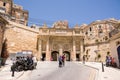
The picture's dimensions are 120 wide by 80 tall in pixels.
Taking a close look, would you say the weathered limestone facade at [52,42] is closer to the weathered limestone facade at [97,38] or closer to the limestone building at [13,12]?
the weathered limestone facade at [97,38]

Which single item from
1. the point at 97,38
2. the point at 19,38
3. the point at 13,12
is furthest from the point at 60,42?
the point at 13,12

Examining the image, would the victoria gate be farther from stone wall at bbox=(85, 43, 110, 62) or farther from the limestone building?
the limestone building

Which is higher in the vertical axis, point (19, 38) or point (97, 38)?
point (97, 38)

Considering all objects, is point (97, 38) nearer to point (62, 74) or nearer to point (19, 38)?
point (19, 38)

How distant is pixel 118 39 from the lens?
13977 mm

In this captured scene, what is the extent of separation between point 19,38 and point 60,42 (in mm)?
10971

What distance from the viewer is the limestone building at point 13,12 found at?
44.5m

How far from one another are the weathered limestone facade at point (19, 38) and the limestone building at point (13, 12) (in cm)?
1372

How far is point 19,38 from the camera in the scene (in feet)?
110

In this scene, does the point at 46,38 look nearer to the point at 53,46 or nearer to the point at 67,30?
the point at 53,46

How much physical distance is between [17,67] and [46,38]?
22.6 metres

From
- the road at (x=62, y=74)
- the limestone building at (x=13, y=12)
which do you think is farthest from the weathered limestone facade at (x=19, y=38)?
the road at (x=62, y=74)

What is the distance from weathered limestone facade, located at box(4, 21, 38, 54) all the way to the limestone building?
540 inches

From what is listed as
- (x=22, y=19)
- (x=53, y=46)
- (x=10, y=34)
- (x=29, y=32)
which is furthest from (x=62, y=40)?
(x=22, y=19)
